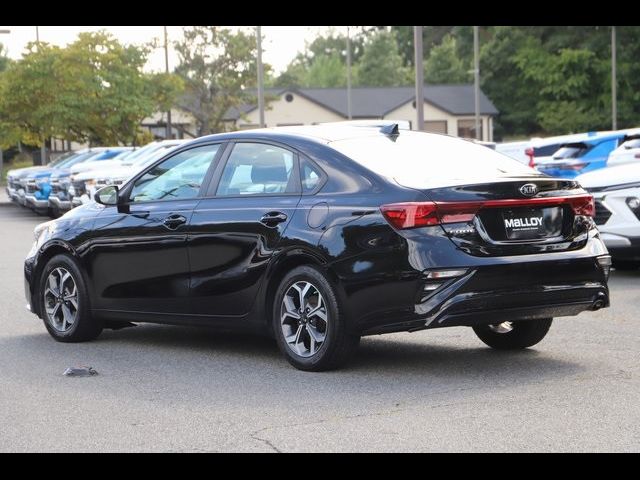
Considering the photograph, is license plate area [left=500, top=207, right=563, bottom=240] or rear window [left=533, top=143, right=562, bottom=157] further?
rear window [left=533, top=143, right=562, bottom=157]

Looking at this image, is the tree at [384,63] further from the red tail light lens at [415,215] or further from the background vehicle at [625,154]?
the red tail light lens at [415,215]

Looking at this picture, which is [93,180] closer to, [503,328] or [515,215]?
[503,328]

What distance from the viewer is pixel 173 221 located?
29.5 ft

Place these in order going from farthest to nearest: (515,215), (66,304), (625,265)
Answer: (625,265) → (66,304) → (515,215)

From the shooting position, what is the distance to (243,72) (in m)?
66.1

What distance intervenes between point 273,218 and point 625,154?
18021 mm

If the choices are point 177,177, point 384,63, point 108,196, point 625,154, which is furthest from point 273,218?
point 384,63

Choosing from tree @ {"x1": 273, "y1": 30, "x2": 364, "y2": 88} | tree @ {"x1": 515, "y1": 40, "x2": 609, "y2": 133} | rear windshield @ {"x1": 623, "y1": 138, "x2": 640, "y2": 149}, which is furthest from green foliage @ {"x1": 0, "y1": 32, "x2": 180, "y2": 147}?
tree @ {"x1": 273, "y1": 30, "x2": 364, "y2": 88}

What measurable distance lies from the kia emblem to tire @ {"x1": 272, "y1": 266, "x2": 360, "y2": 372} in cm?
129

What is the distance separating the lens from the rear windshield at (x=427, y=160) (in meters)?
7.96

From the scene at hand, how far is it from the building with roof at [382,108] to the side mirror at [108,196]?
251ft

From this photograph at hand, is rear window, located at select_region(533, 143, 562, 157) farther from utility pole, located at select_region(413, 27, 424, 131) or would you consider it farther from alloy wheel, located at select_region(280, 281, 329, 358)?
alloy wheel, located at select_region(280, 281, 329, 358)

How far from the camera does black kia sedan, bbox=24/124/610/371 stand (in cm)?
767
